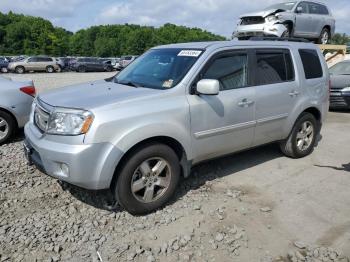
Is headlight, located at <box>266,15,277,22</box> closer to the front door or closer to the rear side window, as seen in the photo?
the rear side window

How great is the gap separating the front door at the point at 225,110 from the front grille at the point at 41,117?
1.54 metres

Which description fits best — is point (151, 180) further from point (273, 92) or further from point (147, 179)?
point (273, 92)

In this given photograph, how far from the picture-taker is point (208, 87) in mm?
3883

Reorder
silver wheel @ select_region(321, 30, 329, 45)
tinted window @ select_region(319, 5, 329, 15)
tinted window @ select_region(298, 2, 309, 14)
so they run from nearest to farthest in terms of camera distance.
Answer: tinted window @ select_region(298, 2, 309, 14) → tinted window @ select_region(319, 5, 329, 15) → silver wheel @ select_region(321, 30, 329, 45)

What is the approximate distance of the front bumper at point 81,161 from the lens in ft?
11.1

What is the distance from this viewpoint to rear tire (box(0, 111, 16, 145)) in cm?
615

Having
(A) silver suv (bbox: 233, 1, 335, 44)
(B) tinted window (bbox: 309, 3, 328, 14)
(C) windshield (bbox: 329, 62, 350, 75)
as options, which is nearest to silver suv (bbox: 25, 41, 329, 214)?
(A) silver suv (bbox: 233, 1, 335, 44)

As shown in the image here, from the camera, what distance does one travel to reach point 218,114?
4.28 metres

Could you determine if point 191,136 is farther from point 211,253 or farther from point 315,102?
point 315,102

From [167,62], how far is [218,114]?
35.9 inches

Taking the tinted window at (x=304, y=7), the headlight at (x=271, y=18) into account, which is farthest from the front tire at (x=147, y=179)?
the tinted window at (x=304, y=7)

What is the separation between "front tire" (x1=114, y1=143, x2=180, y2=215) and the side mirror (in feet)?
2.36

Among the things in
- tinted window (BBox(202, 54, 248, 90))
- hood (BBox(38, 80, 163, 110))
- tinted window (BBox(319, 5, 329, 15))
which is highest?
tinted window (BBox(319, 5, 329, 15))

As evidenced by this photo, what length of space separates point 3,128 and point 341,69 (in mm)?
9590
